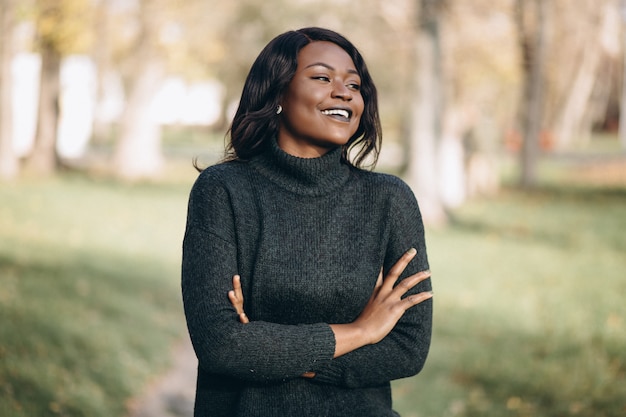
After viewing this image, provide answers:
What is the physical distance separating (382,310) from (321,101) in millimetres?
686

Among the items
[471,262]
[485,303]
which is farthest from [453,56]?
[485,303]

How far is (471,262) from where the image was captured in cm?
1297

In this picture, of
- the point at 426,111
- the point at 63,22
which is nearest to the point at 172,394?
the point at 426,111

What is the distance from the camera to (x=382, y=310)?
8.96 ft

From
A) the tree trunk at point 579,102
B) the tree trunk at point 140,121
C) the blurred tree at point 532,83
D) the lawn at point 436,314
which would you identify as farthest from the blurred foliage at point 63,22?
the tree trunk at point 579,102

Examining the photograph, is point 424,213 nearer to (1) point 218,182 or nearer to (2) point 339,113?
(2) point 339,113

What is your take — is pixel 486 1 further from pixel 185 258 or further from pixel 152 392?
pixel 185 258

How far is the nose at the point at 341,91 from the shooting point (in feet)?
9.07

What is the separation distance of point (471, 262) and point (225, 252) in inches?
421

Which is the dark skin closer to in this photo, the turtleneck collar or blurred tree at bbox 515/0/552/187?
the turtleneck collar

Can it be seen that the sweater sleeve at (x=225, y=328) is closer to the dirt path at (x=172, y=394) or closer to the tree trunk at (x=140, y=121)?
the dirt path at (x=172, y=394)

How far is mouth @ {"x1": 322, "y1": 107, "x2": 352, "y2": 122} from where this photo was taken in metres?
2.78

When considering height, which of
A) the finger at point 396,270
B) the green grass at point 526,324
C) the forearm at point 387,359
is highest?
the finger at point 396,270

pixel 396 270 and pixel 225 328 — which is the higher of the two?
pixel 396 270
